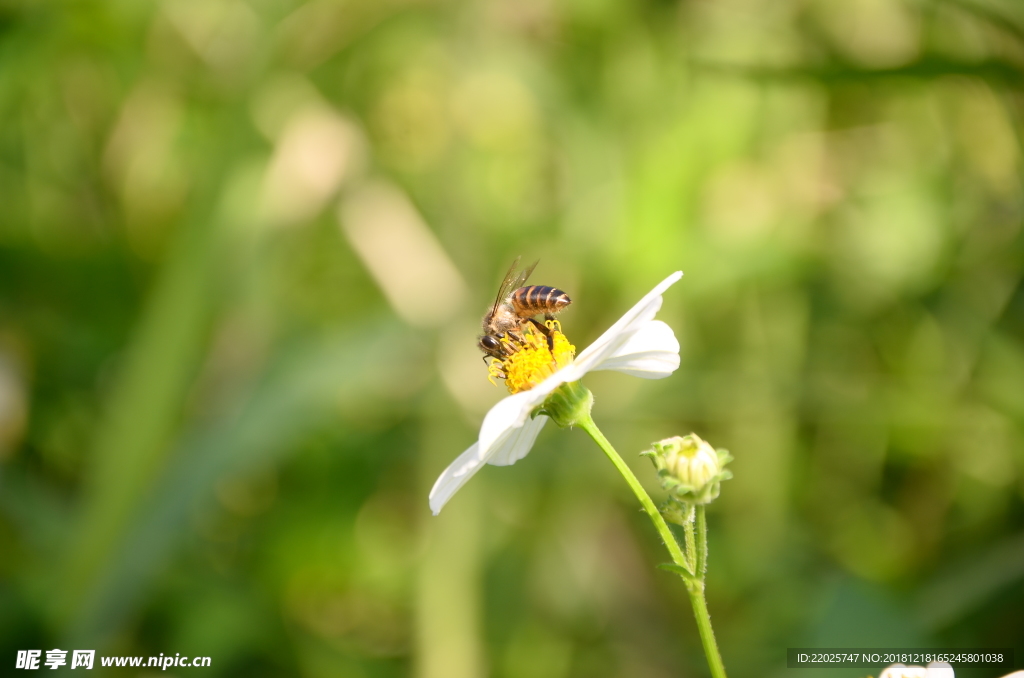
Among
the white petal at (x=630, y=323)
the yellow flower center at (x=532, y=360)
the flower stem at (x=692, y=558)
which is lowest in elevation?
the flower stem at (x=692, y=558)

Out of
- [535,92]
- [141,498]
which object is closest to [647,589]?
[141,498]

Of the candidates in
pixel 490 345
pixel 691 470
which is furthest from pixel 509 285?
pixel 691 470

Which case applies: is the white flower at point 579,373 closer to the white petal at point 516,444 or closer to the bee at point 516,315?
the white petal at point 516,444

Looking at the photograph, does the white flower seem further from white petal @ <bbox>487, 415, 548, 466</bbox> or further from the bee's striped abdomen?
the bee's striped abdomen

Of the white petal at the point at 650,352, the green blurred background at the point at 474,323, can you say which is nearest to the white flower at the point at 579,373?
the white petal at the point at 650,352

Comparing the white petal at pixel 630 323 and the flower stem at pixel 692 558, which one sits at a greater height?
the white petal at pixel 630 323

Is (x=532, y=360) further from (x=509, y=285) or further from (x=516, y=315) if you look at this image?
(x=509, y=285)
